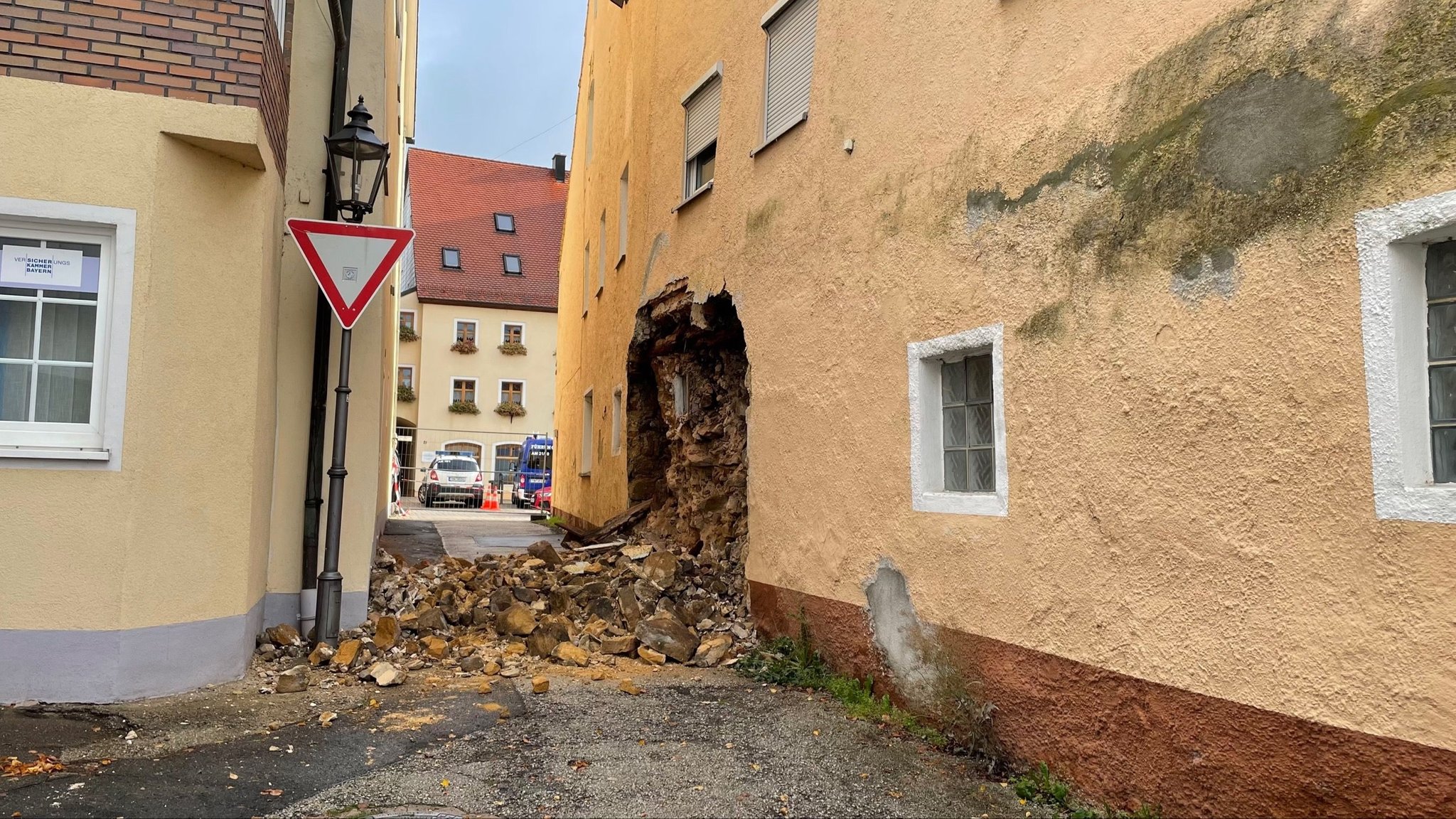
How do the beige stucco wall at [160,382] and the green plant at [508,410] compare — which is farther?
the green plant at [508,410]

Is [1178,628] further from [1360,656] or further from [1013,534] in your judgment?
[1013,534]

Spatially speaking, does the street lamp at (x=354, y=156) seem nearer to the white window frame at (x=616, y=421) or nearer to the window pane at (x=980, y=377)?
the window pane at (x=980, y=377)

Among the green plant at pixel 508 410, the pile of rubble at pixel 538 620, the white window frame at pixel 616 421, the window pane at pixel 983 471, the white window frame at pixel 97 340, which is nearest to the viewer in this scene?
the window pane at pixel 983 471

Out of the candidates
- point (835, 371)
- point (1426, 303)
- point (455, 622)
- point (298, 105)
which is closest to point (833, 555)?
point (835, 371)

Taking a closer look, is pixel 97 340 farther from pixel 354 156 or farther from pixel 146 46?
pixel 354 156

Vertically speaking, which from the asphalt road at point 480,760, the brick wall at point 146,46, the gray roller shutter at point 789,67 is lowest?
the asphalt road at point 480,760

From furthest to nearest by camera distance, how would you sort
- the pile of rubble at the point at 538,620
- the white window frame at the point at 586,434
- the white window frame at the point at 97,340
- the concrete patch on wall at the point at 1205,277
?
the white window frame at the point at 586,434
the pile of rubble at the point at 538,620
the white window frame at the point at 97,340
the concrete patch on wall at the point at 1205,277

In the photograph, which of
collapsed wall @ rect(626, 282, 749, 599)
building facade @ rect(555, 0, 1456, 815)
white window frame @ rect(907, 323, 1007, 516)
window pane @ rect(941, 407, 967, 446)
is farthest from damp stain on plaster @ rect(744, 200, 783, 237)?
window pane @ rect(941, 407, 967, 446)

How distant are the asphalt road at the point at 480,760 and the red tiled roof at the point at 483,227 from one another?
34.9 m

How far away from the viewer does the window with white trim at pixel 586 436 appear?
16.9 m

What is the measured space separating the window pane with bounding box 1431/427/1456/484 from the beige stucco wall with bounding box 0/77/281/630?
5.68 metres

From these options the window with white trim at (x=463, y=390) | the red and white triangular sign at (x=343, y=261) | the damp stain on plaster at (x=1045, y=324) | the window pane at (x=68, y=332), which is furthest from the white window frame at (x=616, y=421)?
the window with white trim at (x=463, y=390)

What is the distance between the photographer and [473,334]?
39719 mm

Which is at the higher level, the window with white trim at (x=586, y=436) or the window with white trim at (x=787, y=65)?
the window with white trim at (x=787, y=65)
